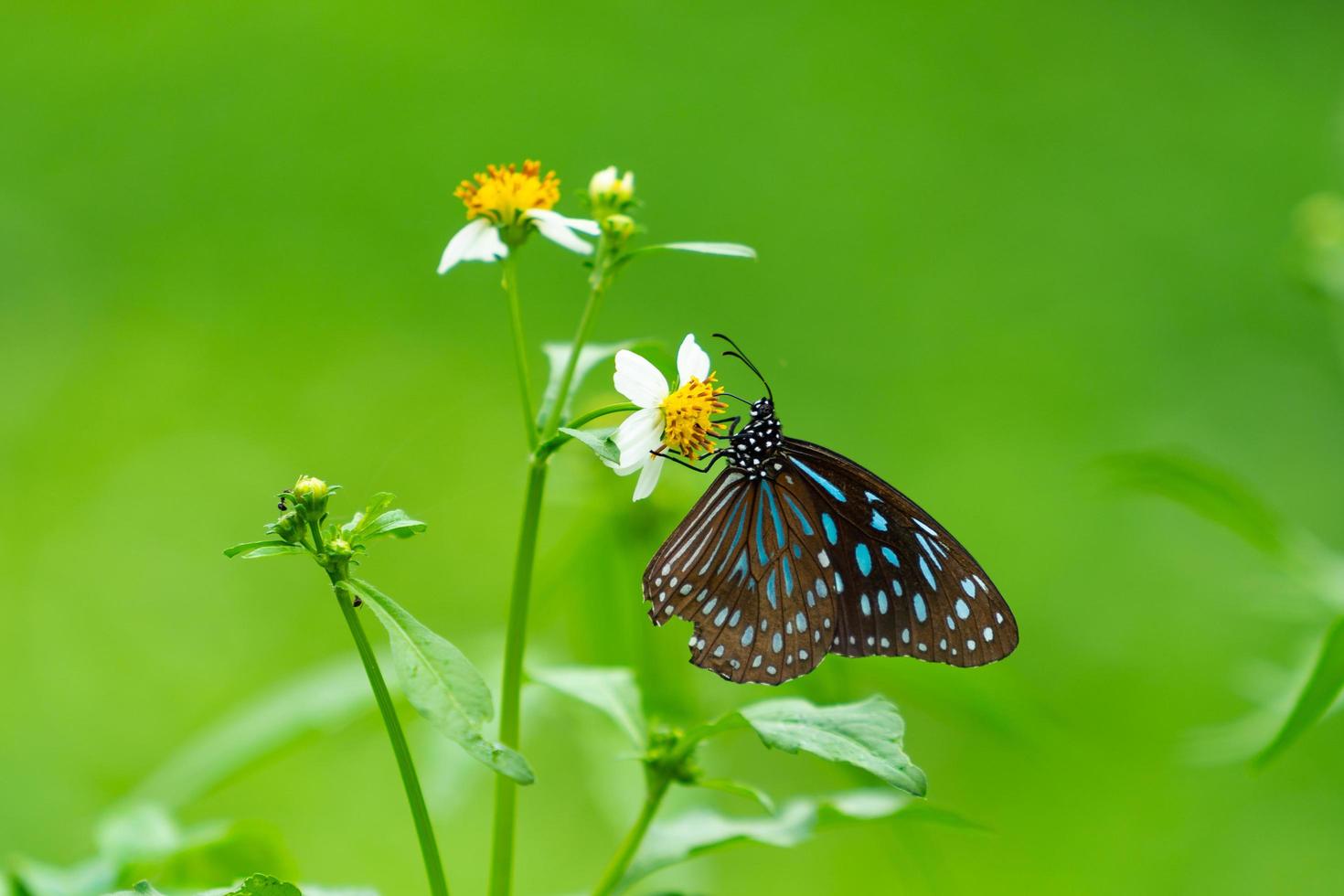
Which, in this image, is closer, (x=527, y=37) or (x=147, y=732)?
(x=147, y=732)

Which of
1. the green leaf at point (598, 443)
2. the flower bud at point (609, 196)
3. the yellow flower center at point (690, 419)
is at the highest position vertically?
the flower bud at point (609, 196)

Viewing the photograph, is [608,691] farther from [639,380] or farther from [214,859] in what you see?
[214,859]

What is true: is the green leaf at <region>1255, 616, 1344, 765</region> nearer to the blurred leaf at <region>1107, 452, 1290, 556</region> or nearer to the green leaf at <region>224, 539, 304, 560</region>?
the blurred leaf at <region>1107, 452, 1290, 556</region>

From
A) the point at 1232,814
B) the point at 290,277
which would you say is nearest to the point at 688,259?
the point at 290,277

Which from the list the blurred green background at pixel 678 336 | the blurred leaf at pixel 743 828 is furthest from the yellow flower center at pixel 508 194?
the blurred green background at pixel 678 336

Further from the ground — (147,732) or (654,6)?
(654,6)

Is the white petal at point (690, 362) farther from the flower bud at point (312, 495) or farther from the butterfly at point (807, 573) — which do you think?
the flower bud at point (312, 495)

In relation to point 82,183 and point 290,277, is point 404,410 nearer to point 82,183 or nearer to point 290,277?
point 290,277
